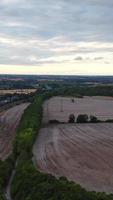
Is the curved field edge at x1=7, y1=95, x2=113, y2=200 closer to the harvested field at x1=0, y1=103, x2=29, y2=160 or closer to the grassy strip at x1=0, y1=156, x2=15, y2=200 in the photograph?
the grassy strip at x1=0, y1=156, x2=15, y2=200

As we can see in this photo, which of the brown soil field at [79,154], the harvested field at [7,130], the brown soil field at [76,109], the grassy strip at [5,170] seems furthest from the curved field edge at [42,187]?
the brown soil field at [76,109]

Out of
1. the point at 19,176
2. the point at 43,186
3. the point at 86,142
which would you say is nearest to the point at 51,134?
the point at 86,142

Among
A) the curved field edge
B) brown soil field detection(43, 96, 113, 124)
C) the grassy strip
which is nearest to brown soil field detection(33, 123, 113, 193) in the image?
the grassy strip

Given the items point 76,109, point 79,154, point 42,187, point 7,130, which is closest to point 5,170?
point 42,187

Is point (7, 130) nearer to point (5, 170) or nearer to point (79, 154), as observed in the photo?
point (79, 154)

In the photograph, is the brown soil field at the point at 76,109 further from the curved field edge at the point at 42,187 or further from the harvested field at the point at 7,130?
the curved field edge at the point at 42,187

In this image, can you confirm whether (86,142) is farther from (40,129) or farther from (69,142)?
(40,129)

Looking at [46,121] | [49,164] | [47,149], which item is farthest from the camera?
[46,121]
